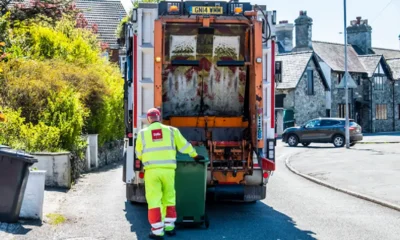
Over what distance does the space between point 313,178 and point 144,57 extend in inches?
313

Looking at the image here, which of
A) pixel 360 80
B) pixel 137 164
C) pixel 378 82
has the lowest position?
pixel 137 164

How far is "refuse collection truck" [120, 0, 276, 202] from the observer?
995 cm

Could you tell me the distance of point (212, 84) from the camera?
1120 cm

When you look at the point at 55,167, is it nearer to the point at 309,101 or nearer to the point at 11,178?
the point at 11,178

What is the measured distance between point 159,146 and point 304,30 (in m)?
47.7

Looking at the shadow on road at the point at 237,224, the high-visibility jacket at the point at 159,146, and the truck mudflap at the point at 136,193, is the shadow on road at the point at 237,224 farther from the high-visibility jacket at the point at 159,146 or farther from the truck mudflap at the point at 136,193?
the high-visibility jacket at the point at 159,146

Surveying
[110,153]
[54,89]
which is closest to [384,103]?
[110,153]

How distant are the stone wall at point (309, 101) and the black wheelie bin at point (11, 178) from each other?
4129 centimetres

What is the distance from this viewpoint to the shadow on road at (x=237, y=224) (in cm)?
884

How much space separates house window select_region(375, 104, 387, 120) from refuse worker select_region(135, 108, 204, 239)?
166 ft

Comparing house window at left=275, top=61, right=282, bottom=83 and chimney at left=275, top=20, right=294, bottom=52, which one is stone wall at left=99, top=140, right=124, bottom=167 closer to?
house window at left=275, top=61, right=282, bottom=83

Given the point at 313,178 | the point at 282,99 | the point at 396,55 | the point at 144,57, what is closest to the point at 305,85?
the point at 282,99

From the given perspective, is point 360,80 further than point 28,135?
Yes

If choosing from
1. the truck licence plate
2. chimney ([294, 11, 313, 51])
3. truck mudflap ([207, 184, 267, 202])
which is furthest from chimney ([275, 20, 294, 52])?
truck mudflap ([207, 184, 267, 202])
